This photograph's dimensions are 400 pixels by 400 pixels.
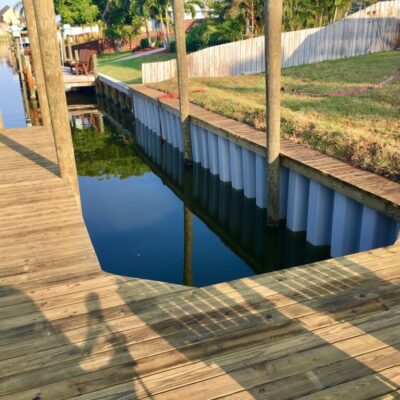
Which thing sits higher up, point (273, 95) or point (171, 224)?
point (273, 95)

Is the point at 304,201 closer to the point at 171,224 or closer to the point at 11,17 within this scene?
the point at 171,224

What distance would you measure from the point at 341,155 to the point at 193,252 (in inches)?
138

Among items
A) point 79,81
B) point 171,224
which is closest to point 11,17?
point 79,81

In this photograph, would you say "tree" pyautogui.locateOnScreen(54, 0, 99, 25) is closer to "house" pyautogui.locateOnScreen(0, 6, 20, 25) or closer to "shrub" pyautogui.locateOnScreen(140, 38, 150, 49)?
"shrub" pyautogui.locateOnScreen(140, 38, 150, 49)

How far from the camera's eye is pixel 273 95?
318 inches

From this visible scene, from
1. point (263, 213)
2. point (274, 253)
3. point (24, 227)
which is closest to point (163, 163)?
point (263, 213)

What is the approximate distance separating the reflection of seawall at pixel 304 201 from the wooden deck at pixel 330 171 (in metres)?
0.21

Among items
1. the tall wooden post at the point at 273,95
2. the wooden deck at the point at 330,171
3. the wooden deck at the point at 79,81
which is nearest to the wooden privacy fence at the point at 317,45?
the wooden deck at the point at 79,81

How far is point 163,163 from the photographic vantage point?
1541 cm

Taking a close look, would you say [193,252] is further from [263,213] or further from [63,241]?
[63,241]

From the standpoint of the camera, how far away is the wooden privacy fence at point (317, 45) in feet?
76.8

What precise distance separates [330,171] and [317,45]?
19.0 m

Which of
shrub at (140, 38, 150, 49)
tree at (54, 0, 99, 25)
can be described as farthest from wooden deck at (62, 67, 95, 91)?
tree at (54, 0, 99, 25)

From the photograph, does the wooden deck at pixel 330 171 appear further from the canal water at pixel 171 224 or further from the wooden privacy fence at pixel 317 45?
the wooden privacy fence at pixel 317 45
